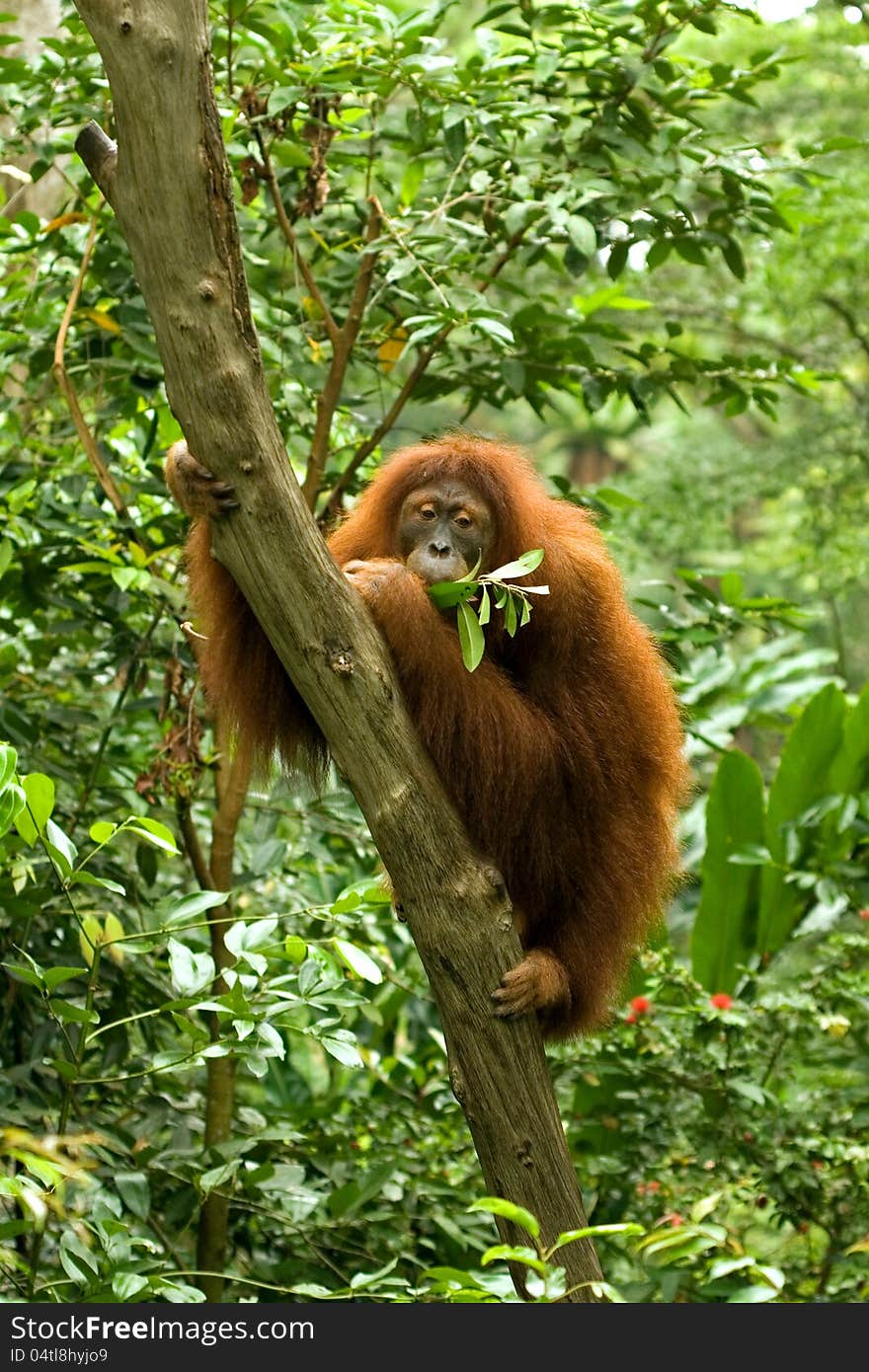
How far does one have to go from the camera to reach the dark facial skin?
3148mm

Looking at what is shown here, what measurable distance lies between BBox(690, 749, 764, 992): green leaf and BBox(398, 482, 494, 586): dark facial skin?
6.79 ft

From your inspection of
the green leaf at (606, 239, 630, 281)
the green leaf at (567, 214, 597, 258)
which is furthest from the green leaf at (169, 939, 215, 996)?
the green leaf at (606, 239, 630, 281)

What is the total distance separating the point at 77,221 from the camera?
3.51m

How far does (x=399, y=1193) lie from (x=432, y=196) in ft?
8.63

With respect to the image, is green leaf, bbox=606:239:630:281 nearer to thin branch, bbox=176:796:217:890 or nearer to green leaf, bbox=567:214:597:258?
green leaf, bbox=567:214:597:258

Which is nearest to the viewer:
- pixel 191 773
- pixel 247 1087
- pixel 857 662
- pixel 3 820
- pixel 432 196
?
pixel 3 820

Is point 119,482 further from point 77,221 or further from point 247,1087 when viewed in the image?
point 247,1087

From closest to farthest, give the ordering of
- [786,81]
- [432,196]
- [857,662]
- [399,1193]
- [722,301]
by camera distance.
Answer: [399,1193] < [432,196] < [786,81] < [722,301] < [857,662]

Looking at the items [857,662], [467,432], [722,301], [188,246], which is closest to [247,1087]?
[467,432]

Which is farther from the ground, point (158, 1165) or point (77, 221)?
point (77, 221)

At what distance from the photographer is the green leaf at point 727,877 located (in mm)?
5000

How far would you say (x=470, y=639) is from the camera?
2.48 m

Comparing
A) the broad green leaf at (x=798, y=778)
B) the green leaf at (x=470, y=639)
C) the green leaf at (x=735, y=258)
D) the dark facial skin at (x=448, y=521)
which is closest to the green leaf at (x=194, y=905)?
the green leaf at (x=470, y=639)

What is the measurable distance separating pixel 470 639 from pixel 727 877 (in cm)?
285
